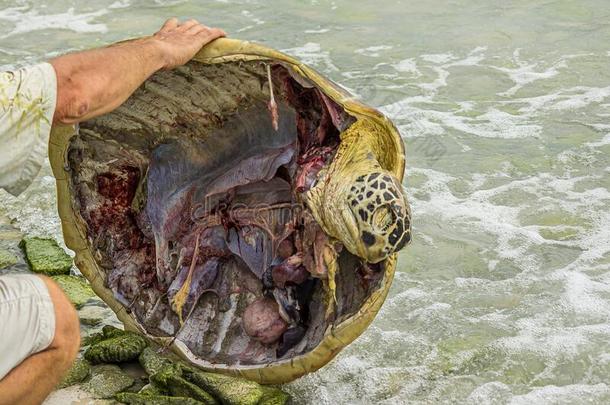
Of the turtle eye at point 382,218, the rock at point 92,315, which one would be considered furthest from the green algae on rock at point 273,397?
the rock at point 92,315

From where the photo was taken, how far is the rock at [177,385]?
284cm

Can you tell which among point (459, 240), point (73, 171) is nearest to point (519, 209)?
point (459, 240)

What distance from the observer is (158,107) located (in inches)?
126

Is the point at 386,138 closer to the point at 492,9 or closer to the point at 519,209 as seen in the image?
the point at 519,209

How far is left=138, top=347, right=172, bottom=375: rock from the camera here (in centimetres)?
304

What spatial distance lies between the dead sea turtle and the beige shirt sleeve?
2.27 feet

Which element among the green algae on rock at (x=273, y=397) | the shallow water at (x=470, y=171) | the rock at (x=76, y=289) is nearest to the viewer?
the green algae on rock at (x=273, y=397)

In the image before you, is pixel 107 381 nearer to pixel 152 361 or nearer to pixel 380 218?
pixel 152 361

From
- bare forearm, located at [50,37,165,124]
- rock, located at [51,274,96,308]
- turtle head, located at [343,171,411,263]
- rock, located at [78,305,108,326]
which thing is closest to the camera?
bare forearm, located at [50,37,165,124]

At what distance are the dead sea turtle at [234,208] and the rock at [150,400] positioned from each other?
240 mm

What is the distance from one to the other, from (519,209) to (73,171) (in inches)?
85.0

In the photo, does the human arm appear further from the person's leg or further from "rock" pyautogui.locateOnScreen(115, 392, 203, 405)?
"rock" pyautogui.locateOnScreen(115, 392, 203, 405)

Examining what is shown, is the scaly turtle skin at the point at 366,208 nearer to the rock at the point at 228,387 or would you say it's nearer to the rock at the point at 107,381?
the rock at the point at 228,387

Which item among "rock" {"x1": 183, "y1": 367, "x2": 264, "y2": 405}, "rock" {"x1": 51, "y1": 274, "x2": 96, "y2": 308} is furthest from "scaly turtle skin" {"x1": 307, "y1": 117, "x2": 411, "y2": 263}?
"rock" {"x1": 51, "y1": 274, "x2": 96, "y2": 308}
